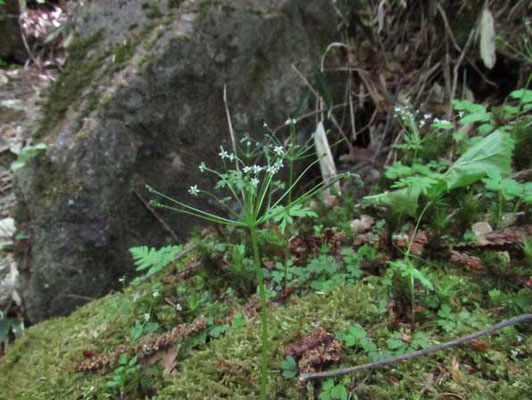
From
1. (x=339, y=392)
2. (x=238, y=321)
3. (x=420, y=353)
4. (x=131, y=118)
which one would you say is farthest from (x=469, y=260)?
(x=131, y=118)

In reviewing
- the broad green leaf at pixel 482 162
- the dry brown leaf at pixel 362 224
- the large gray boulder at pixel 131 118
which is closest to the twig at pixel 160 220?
the large gray boulder at pixel 131 118

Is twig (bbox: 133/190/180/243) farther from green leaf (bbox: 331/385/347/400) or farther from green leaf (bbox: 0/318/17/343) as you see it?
green leaf (bbox: 331/385/347/400)

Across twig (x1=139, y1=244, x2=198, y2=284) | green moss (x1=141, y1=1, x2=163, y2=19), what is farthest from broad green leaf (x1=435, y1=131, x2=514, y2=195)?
green moss (x1=141, y1=1, x2=163, y2=19)

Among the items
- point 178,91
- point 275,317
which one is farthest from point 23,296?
point 275,317

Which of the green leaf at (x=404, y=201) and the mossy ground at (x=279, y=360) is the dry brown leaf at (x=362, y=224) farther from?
the mossy ground at (x=279, y=360)

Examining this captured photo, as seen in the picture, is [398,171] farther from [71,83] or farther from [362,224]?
[71,83]

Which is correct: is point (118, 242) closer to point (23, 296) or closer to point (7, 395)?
point (23, 296)
